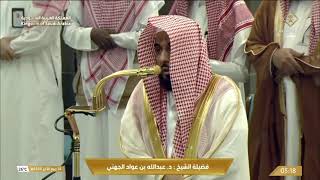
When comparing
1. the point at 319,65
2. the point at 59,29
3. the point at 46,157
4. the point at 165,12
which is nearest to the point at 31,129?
the point at 46,157

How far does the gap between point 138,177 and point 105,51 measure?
3.36ft

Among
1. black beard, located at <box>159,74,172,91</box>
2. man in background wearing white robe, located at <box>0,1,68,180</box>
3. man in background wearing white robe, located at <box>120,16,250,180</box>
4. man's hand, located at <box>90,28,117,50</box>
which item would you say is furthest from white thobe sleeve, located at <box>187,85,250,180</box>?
man in background wearing white robe, located at <box>0,1,68,180</box>

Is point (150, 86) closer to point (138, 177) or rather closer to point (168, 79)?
point (168, 79)

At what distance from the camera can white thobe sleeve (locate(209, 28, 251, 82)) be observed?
3344mm

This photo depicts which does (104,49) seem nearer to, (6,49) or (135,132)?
(6,49)

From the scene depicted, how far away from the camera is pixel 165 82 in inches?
109

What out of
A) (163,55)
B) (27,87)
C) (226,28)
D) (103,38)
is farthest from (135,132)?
(27,87)

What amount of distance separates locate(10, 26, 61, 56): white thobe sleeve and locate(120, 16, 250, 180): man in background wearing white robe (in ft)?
2.83

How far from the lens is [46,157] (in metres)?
3.49

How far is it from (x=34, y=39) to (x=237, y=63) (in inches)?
40.6

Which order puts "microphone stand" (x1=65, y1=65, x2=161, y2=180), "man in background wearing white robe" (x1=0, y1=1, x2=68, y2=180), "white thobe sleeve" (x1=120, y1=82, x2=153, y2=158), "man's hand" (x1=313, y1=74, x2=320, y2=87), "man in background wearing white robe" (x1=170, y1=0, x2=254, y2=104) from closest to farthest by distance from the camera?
"microphone stand" (x1=65, y1=65, x2=161, y2=180), "white thobe sleeve" (x1=120, y1=82, x2=153, y2=158), "man's hand" (x1=313, y1=74, x2=320, y2=87), "man in background wearing white robe" (x1=170, y1=0, x2=254, y2=104), "man in background wearing white robe" (x1=0, y1=1, x2=68, y2=180)

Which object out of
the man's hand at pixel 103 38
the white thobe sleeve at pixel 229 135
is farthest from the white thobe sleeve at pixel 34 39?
the white thobe sleeve at pixel 229 135

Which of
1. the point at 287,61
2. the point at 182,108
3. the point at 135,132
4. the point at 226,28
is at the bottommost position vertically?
the point at 135,132

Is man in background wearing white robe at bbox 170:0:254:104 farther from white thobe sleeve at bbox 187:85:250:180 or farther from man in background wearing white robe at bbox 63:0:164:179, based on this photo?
white thobe sleeve at bbox 187:85:250:180
